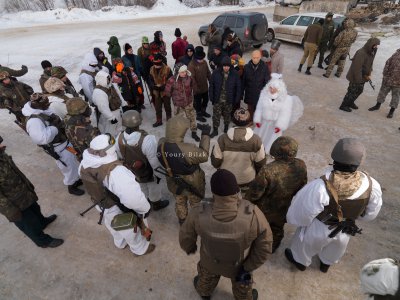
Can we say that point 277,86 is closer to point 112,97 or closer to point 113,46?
point 112,97

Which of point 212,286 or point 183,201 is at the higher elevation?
point 183,201

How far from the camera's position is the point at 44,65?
6004mm

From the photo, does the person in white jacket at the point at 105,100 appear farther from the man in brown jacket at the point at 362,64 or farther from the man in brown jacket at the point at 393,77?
the man in brown jacket at the point at 393,77

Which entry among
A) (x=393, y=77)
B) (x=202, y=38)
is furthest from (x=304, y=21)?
(x=393, y=77)

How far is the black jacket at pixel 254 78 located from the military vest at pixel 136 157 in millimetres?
3118

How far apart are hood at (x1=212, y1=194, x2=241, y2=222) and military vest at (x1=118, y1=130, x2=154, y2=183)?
1.91 m

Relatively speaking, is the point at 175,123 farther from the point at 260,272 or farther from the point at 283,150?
the point at 260,272

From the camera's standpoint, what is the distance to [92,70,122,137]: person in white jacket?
5125 millimetres

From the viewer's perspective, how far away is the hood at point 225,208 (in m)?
1.97

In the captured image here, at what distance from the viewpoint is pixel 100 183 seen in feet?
9.43

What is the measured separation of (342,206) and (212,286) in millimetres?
1688

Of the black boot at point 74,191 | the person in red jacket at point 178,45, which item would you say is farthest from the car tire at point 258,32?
the black boot at point 74,191

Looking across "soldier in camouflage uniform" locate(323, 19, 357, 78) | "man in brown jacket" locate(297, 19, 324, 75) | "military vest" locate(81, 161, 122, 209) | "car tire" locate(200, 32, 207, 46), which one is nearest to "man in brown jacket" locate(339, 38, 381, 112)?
"soldier in camouflage uniform" locate(323, 19, 357, 78)

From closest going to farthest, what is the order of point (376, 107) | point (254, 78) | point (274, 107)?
point (274, 107) → point (254, 78) → point (376, 107)
